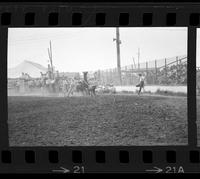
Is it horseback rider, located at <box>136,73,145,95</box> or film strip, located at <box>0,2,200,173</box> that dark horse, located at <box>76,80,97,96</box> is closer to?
film strip, located at <box>0,2,200,173</box>

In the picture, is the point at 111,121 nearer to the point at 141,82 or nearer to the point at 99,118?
the point at 99,118

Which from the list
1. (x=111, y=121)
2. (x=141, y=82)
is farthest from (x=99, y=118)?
(x=141, y=82)

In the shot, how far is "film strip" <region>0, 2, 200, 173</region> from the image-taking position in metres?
8.99

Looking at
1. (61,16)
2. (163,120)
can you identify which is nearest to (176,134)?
(163,120)

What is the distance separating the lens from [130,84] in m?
9.08

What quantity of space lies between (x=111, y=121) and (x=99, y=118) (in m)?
0.15

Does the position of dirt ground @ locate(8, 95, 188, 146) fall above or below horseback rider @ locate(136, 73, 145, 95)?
below

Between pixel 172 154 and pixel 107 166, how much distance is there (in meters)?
0.81

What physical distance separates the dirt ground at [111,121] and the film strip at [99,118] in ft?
0.05

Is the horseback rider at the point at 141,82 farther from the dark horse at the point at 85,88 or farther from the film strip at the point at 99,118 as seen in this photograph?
the dark horse at the point at 85,88

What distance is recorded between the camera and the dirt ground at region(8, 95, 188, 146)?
9031 mm

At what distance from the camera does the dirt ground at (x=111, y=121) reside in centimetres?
903

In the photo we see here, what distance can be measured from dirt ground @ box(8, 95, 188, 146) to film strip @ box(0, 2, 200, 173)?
0.01m
